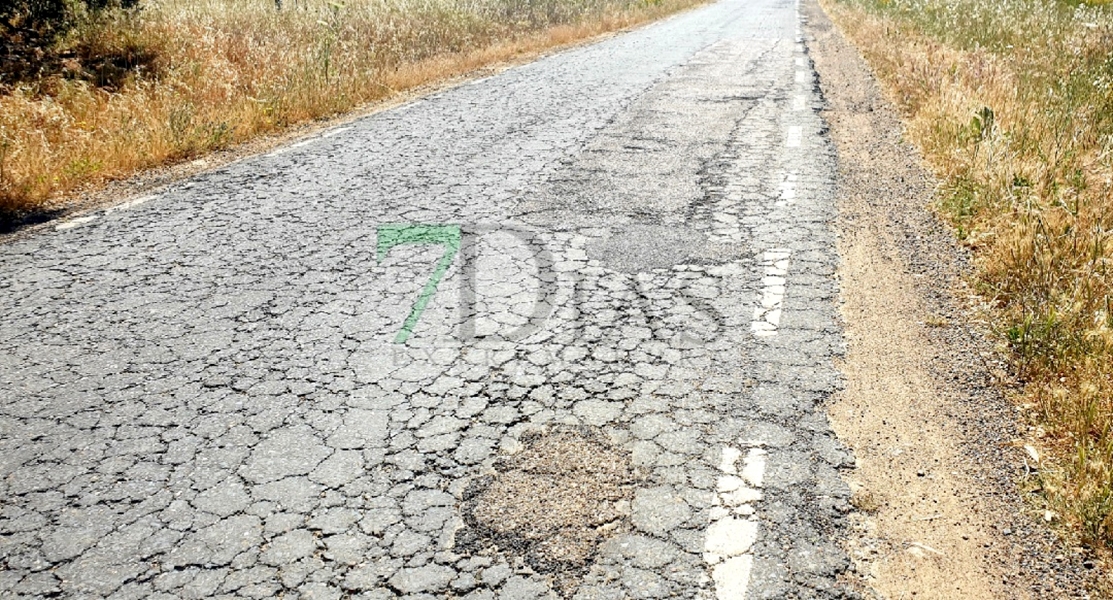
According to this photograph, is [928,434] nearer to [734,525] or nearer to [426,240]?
[734,525]

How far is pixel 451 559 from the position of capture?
238 cm

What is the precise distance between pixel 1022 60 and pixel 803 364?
7703mm

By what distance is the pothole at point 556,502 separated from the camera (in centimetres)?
239

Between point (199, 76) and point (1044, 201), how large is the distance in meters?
9.00

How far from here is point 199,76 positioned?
927 cm

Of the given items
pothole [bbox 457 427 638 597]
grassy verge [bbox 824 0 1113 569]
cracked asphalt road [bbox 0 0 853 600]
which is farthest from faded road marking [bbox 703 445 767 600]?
grassy verge [bbox 824 0 1113 569]

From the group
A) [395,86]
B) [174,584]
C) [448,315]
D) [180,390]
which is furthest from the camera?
[395,86]

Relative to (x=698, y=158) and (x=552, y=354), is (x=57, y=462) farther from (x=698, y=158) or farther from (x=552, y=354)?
(x=698, y=158)

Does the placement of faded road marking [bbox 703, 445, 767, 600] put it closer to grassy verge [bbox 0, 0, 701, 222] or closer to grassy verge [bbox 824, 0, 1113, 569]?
grassy verge [bbox 824, 0, 1113, 569]

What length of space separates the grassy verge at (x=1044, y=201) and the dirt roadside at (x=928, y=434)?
132 millimetres

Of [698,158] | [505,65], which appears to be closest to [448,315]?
[698,158]

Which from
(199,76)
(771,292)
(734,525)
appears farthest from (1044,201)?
(199,76)

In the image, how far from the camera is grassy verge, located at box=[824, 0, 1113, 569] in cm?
286

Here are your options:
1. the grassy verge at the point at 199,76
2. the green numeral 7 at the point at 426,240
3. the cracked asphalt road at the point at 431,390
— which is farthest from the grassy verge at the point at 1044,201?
the grassy verge at the point at 199,76
